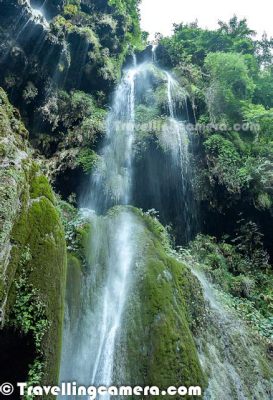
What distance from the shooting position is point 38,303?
→ 184 inches

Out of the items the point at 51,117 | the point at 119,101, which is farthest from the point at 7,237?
the point at 119,101

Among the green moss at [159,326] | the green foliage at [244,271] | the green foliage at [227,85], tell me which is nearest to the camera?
the green moss at [159,326]

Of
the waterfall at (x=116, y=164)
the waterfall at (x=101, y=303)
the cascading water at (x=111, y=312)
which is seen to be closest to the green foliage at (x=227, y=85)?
the waterfall at (x=116, y=164)

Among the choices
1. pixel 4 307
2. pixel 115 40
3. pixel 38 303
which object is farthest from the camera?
pixel 115 40

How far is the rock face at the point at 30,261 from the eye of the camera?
4441mm

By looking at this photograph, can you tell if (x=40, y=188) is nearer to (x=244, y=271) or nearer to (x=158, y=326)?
(x=158, y=326)

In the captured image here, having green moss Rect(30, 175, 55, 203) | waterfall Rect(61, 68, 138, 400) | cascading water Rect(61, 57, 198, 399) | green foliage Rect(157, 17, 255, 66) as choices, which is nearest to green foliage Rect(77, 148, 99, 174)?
cascading water Rect(61, 57, 198, 399)

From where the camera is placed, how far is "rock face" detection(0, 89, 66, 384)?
4.44 meters

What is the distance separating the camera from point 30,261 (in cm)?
488

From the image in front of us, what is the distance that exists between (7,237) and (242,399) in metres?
5.39

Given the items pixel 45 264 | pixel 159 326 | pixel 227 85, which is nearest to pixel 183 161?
pixel 227 85

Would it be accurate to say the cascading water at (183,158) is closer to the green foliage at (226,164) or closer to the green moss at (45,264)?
the green foliage at (226,164)

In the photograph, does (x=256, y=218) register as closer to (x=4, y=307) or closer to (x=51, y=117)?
(x=51, y=117)

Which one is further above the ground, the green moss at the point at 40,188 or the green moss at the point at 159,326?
the green moss at the point at 40,188
